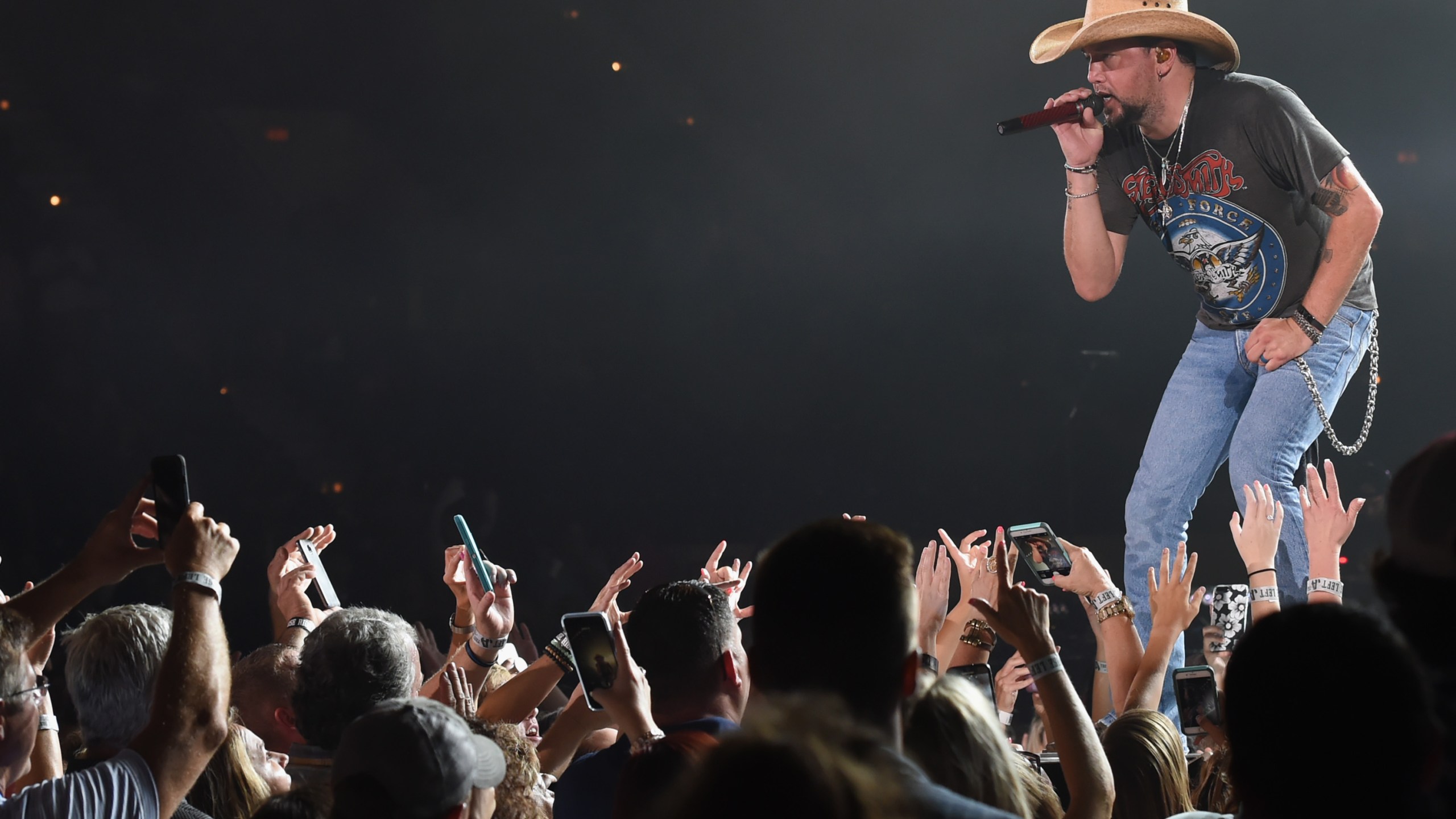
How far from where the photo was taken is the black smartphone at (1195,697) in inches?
91.3

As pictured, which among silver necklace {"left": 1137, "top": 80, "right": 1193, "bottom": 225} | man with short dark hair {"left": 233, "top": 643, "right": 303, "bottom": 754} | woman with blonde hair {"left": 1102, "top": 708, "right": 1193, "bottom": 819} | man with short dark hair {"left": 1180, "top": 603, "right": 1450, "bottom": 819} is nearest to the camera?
man with short dark hair {"left": 1180, "top": 603, "right": 1450, "bottom": 819}

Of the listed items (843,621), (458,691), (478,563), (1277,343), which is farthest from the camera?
(1277,343)

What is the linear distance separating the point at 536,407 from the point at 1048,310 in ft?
8.15

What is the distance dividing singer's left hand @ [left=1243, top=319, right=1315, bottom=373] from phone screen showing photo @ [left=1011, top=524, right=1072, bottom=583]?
46.1 inches

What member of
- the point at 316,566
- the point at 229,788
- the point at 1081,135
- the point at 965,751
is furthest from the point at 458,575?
the point at 1081,135

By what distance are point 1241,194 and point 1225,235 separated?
5.1 inches

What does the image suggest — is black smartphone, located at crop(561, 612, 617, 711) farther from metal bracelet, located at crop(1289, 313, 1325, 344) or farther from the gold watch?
metal bracelet, located at crop(1289, 313, 1325, 344)

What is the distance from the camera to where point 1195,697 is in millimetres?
2320

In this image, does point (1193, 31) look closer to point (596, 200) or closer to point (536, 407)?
point (596, 200)

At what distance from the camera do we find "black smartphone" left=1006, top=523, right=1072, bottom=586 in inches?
105

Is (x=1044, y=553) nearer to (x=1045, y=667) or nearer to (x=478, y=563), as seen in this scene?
(x=1045, y=667)

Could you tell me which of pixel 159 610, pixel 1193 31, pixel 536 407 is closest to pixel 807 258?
pixel 536 407

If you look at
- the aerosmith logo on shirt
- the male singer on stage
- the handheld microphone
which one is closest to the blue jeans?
the male singer on stage

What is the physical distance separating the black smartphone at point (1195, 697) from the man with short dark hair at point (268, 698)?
5.60 feet
